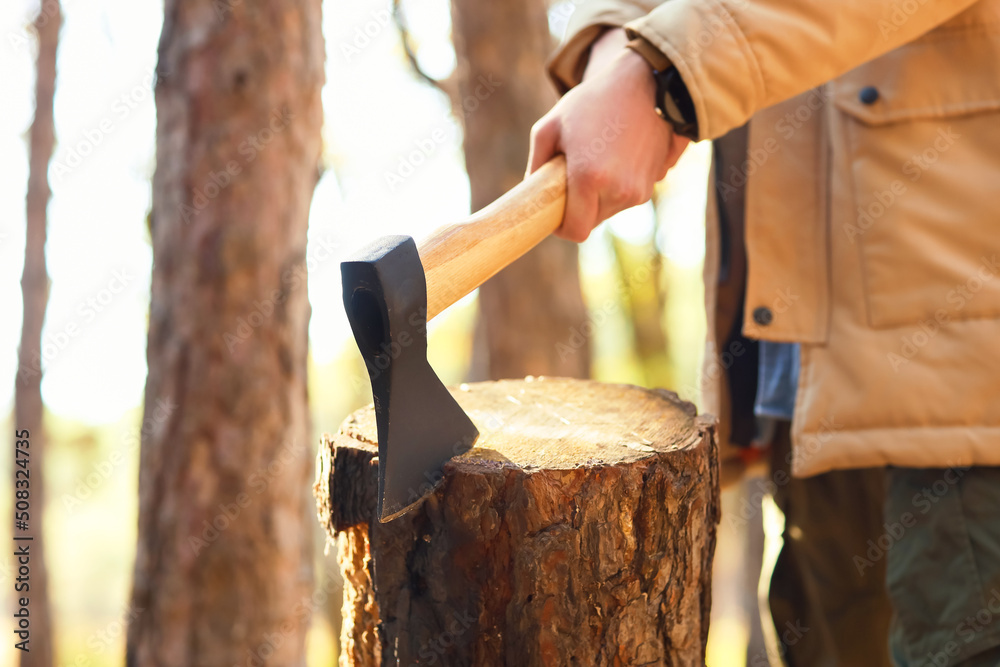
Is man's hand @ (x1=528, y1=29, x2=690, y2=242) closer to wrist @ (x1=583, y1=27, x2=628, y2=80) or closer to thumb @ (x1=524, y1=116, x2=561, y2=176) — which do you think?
thumb @ (x1=524, y1=116, x2=561, y2=176)

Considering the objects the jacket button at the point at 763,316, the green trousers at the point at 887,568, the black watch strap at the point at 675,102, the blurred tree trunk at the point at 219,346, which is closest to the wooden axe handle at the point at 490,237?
the black watch strap at the point at 675,102

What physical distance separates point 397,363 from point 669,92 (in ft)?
2.17

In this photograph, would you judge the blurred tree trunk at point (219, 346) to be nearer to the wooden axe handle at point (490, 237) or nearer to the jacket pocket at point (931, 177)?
the wooden axe handle at point (490, 237)

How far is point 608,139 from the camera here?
120 centimetres

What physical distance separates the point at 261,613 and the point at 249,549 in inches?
8.0

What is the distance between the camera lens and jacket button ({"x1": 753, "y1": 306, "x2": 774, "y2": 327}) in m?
1.42

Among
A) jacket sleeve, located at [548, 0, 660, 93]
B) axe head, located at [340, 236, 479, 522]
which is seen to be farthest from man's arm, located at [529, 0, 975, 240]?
axe head, located at [340, 236, 479, 522]

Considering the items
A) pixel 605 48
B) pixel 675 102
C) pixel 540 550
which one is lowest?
pixel 540 550

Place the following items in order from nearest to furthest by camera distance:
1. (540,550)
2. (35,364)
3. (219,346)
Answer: (540,550) → (219,346) → (35,364)

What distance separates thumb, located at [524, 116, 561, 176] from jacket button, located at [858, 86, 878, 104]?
59cm

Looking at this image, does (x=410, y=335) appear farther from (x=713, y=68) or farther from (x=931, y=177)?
(x=931, y=177)

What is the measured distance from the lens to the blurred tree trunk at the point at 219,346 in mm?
2102

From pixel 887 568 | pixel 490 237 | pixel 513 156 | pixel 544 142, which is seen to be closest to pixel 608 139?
pixel 544 142

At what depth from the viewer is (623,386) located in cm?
152
